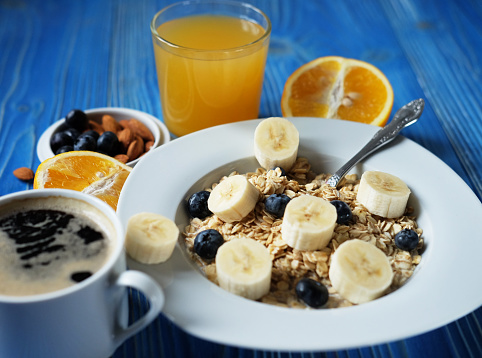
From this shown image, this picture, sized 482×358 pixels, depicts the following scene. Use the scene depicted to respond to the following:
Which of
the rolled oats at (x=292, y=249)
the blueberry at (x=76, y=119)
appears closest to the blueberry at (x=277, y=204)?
the rolled oats at (x=292, y=249)

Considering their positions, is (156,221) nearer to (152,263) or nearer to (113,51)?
(152,263)

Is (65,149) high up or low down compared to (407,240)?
down

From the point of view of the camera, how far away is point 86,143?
1523 mm

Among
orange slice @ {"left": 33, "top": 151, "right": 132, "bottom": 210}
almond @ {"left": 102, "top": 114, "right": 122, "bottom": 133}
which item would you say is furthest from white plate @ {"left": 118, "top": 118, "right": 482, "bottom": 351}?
almond @ {"left": 102, "top": 114, "right": 122, "bottom": 133}

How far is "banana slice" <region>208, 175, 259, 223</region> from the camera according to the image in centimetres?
117

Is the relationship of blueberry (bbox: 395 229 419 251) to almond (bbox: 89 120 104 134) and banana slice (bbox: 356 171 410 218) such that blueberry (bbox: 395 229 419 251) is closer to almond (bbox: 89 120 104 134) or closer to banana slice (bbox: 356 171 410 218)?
banana slice (bbox: 356 171 410 218)

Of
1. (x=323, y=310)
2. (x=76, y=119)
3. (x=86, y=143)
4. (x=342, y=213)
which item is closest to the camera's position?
(x=323, y=310)

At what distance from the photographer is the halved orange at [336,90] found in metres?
1.73

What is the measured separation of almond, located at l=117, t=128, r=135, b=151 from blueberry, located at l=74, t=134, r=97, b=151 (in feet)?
0.29

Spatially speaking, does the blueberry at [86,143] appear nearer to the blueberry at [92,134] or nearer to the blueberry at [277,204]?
the blueberry at [92,134]

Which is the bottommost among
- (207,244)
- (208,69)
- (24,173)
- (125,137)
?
(24,173)

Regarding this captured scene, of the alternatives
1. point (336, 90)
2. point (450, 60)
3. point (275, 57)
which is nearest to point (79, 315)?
point (336, 90)

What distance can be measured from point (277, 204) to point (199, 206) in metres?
0.18

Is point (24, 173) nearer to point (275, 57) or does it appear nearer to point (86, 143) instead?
point (86, 143)
